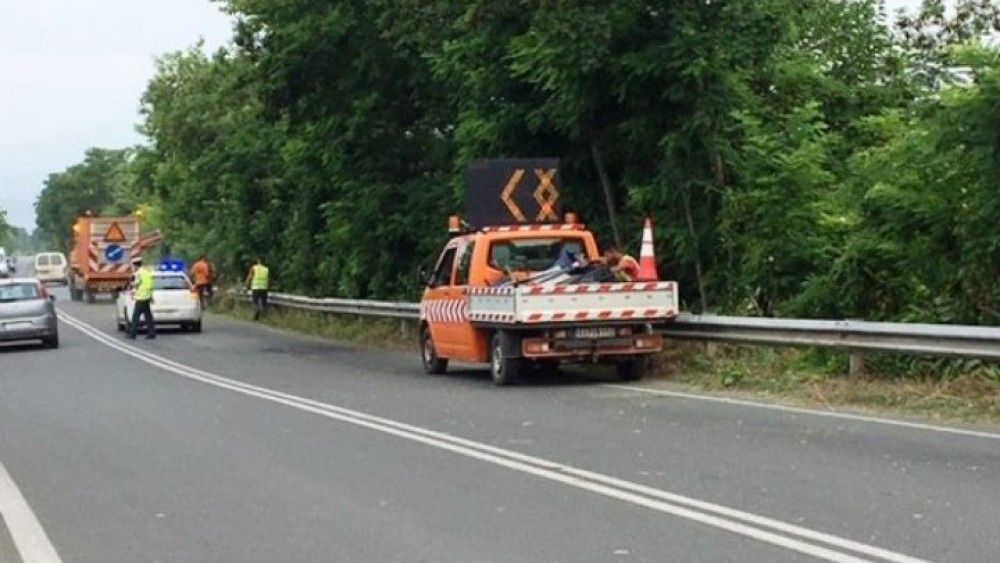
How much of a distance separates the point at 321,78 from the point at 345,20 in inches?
71.0

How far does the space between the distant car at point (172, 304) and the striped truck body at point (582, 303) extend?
61.4ft

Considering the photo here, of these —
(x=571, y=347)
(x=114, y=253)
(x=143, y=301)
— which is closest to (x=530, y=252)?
(x=571, y=347)

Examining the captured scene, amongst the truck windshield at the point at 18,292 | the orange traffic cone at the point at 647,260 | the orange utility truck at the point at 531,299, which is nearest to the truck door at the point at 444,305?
the orange utility truck at the point at 531,299

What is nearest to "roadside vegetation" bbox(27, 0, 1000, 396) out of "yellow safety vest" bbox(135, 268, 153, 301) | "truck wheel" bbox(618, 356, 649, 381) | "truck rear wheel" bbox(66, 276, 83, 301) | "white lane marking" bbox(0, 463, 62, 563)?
"truck wheel" bbox(618, 356, 649, 381)

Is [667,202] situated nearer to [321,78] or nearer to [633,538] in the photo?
[321,78]

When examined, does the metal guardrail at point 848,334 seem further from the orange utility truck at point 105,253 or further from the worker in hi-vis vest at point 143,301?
the orange utility truck at point 105,253

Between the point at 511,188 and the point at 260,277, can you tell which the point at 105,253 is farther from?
the point at 511,188

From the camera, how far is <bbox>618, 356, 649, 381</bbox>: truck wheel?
62.2 feet

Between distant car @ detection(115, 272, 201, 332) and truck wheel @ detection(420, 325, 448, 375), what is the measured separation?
1533 cm

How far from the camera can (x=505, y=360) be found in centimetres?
1856

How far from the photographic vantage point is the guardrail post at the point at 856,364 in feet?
53.6

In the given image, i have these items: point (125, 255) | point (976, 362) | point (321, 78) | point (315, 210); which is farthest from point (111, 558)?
point (125, 255)

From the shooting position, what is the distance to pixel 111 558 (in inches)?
329

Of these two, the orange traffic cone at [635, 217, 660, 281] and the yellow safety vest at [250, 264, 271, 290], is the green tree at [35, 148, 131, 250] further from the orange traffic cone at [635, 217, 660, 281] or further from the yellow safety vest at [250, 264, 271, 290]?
the orange traffic cone at [635, 217, 660, 281]
